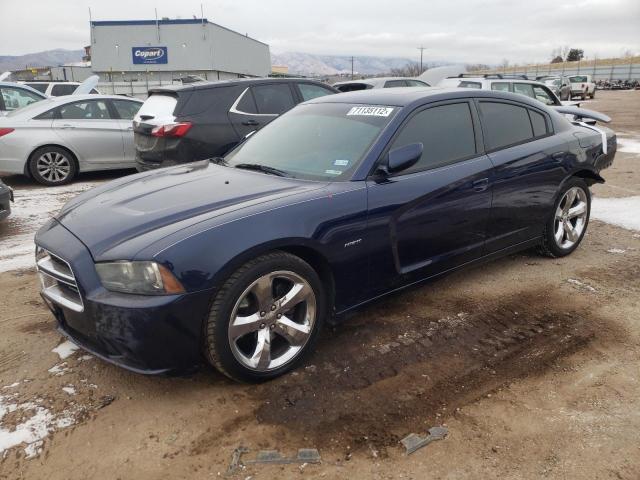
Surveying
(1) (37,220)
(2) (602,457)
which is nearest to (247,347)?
(2) (602,457)

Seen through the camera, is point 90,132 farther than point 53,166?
Yes

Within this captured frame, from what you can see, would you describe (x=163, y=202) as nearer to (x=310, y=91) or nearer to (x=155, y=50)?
(x=310, y=91)

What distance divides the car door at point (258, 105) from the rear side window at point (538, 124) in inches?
134

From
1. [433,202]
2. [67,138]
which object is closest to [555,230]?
[433,202]

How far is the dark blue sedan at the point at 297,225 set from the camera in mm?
2576

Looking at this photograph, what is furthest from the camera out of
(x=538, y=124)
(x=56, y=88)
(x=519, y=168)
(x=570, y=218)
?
(x=56, y=88)

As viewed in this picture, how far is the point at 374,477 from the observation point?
224 cm

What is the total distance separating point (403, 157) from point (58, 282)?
2.12m

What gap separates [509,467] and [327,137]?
231cm

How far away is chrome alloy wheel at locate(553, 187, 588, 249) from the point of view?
187 inches

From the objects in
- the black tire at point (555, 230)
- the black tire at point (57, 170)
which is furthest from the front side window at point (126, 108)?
the black tire at point (555, 230)

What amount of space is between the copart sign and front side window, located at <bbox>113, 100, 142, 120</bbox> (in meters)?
26.4

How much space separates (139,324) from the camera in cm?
249

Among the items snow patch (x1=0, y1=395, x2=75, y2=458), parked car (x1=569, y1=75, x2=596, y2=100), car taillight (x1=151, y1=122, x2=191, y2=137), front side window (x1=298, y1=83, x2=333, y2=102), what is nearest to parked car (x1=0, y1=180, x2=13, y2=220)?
car taillight (x1=151, y1=122, x2=191, y2=137)
